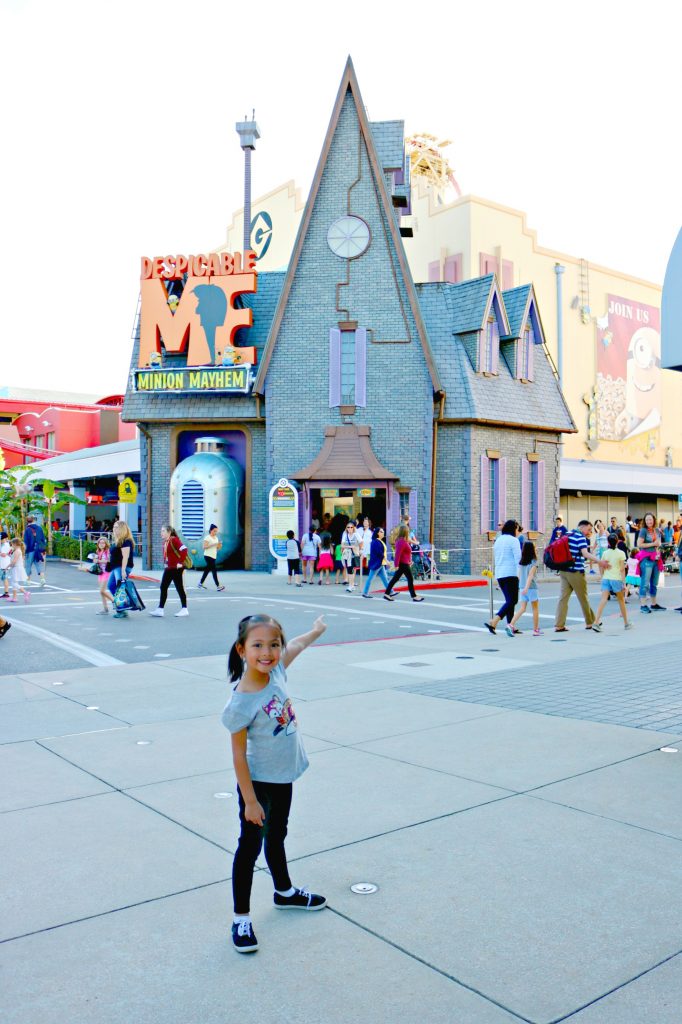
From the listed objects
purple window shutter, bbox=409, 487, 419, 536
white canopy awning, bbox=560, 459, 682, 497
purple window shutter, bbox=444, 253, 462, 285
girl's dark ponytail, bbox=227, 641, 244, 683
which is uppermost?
purple window shutter, bbox=444, 253, 462, 285

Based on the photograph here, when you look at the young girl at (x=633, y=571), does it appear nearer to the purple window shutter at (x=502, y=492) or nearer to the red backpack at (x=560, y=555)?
the red backpack at (x=560, y=555)

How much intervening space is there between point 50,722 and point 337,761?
2.77m

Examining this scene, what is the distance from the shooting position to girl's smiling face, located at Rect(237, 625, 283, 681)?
134 inches

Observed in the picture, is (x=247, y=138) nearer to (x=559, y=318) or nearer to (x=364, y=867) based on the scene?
(x=559, y=318)

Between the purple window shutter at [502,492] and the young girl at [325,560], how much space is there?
6213 millimetres

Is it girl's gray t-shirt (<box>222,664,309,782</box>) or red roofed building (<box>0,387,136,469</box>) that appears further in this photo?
red roofed building (<box>0,387,136,469</box>)

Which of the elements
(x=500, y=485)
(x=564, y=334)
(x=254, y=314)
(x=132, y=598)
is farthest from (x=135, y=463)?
(x=564, y=334)

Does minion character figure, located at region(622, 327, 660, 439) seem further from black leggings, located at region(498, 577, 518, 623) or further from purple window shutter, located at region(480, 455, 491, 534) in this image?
black leggings, located at region(498, 577, 518, 623)

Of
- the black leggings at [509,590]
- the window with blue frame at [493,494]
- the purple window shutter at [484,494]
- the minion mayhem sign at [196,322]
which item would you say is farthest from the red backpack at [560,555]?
the minion mayhem sign at [196,322]

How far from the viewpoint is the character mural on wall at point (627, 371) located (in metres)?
51.6

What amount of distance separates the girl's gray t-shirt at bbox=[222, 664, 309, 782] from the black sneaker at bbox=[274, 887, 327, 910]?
22.8 inches

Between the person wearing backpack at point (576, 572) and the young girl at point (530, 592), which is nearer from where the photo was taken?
the young girl at point (530, 592)

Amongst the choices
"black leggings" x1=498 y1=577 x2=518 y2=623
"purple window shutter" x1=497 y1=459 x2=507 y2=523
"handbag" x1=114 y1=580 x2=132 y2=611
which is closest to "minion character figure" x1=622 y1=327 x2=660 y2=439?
"purple window shutter" x1=497 y1=459 x2=507 y2=523

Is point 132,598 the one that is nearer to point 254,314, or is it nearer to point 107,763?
point 107,763
